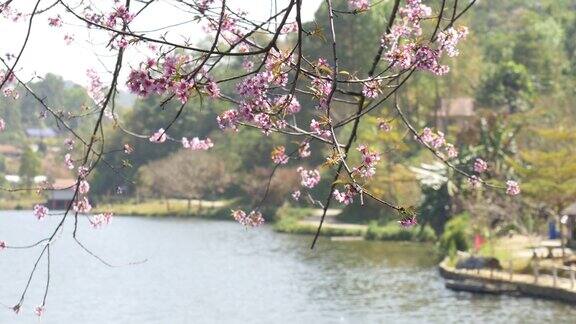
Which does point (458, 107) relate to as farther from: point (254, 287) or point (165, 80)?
point (165, 80)

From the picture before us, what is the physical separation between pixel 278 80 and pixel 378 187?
48.2 meters

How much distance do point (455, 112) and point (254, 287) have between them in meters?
35.1

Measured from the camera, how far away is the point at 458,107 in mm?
66250

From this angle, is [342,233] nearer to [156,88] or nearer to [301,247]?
[301,247]

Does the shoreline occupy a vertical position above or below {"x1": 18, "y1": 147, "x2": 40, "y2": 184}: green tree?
below

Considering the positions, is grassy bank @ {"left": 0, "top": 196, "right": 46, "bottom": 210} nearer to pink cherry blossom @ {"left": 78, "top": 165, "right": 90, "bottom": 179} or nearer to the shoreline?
the shoreline

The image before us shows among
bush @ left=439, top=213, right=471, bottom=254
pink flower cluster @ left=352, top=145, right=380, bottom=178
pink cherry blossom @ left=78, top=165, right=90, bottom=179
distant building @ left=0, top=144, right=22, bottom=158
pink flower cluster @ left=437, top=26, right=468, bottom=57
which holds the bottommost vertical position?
bush @ left=439, top=213, right=471, bottom=254

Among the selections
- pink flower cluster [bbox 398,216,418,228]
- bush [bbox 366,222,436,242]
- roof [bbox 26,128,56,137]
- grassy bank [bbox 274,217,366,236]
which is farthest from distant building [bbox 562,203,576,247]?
roof [bbox 26,128,56,137]

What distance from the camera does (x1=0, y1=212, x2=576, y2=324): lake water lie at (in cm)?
2631

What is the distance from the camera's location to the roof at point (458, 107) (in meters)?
63.0

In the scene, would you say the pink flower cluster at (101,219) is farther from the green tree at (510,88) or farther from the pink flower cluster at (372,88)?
the green tree at (510,88)

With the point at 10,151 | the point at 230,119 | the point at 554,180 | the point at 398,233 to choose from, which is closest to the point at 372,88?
the point at 230,119

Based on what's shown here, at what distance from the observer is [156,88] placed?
13.6ft

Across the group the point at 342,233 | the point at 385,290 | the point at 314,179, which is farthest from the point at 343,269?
the point at 314,179
